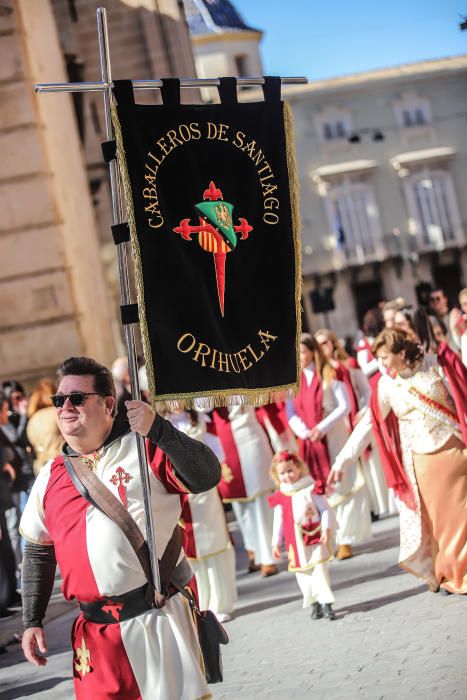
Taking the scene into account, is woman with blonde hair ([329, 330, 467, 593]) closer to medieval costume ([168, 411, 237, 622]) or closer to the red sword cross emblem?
medieval costume ([168, 411, 237, 622])

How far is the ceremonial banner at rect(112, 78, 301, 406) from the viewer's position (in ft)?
14.2

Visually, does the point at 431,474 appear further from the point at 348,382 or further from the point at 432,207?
the point at 432,207

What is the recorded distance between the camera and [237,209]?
178 inches

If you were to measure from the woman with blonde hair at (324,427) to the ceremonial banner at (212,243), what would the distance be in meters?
5.38

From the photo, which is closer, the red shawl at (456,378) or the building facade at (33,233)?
the red shawl at (456,378)

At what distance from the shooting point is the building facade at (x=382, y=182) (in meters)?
49.9

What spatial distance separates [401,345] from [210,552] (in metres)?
2.21

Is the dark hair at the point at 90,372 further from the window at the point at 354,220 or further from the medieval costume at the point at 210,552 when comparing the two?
the window at the point at 354,220

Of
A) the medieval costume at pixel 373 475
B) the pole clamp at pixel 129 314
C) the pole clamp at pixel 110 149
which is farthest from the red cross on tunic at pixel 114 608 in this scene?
the medieval costume at pixel 373 475

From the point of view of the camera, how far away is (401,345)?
7.43 m

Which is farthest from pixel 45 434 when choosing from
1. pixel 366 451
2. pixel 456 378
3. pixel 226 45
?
pixel 226 45

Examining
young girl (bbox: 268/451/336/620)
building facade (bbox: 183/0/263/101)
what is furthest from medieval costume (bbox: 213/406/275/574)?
building facade (bbox: 183/0/263/101)

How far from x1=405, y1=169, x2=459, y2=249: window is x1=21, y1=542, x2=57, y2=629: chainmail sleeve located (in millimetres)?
47692

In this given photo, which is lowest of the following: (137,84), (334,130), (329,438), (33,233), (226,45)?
(329,438)
